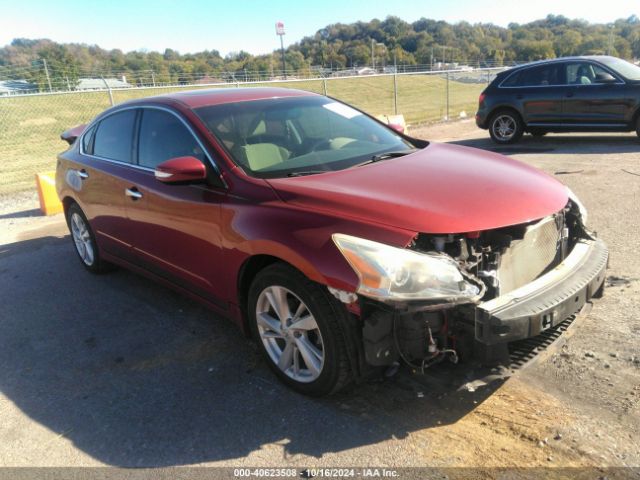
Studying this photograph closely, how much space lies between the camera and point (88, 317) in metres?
4.44

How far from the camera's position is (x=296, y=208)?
2.88 metres

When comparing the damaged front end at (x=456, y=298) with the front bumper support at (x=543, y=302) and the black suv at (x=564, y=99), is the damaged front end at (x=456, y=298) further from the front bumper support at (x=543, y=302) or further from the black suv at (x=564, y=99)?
the black suv at (x=564, y=99)

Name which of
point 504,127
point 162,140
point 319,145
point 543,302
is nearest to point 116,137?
point 162,140

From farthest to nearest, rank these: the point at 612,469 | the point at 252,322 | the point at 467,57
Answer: the point at 467,57 < the point at 252,322 < the point at 612,469

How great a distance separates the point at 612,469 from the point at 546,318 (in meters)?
0.71

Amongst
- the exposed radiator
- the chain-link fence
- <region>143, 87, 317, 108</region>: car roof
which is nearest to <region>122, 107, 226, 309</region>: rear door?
<region>143, 87, 317, 108</region>: car roof

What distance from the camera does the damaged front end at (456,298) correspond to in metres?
2.44

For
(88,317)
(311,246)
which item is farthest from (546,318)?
(88,317)

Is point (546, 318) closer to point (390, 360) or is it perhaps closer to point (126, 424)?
point (390, 360)

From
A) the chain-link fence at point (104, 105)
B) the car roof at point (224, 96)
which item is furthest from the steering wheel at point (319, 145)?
the chain-link fence at point (104, 105)

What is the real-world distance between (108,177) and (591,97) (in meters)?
9.48

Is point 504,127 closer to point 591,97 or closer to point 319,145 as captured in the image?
point 591,97

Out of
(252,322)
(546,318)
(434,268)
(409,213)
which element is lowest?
(252,322)

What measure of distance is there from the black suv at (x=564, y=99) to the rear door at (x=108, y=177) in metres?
8.92
